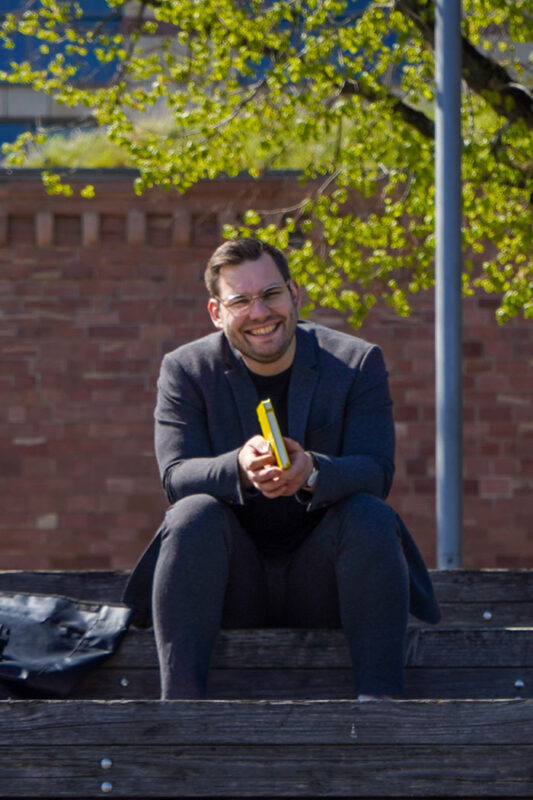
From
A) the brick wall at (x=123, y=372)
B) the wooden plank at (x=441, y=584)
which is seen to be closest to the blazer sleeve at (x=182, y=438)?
the wooden plank at (x=441, y=584)

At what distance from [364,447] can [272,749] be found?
1.23 meters

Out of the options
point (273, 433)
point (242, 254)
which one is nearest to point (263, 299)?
point (242, 254)

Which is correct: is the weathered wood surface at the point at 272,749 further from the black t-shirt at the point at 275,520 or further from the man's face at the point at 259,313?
the man's face at the point at 259,313

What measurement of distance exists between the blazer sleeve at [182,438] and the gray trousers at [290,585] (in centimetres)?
12

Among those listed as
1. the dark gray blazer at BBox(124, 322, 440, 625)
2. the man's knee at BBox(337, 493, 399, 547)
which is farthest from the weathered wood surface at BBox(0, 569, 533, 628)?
the man's knee at BBox(337, 493, 399, 547)

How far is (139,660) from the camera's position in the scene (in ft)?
12.2

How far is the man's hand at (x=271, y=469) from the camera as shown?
11.8 feet

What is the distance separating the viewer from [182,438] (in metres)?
4.00

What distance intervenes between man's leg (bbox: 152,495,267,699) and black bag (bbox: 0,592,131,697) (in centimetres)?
27

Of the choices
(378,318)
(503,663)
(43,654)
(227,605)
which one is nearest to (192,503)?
(227,605)

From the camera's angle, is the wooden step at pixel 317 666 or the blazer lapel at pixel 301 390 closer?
the wooden step at pixel 317 666

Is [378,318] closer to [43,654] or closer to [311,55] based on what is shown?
[311,55]

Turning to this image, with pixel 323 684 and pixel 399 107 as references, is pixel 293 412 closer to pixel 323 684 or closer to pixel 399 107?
pixel 323 684

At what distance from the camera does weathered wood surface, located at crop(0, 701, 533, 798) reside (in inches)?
111
